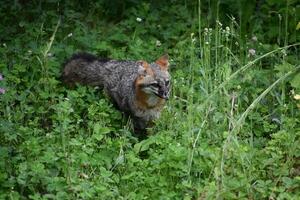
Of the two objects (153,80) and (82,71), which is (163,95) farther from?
(82,71)

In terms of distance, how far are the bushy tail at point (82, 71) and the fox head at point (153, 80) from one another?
34.3 inches

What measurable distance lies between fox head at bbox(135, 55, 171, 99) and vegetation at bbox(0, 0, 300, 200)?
0.23 m

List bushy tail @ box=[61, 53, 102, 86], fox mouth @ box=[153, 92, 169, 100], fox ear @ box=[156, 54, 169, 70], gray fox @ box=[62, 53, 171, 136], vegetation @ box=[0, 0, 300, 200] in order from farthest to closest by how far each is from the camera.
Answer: bushy tail @ box=[61, 53, 102, 86], fox ear @ box=[156, 54, 169, 70], gray fox @ box=[62, 53, 171, 136], fox mouth @ box=[153, 92, 169, 100], vegetation @ box=[0, 0, 300, 200]

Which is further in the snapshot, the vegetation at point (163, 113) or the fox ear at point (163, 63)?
the fox ear at point (163, 63)

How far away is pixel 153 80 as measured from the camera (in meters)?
7.30

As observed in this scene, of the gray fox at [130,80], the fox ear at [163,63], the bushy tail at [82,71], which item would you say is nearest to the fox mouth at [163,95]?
the gray fox at [130,80]

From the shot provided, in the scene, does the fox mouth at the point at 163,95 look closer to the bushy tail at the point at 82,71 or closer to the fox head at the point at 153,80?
the fox head at the point at 153,80

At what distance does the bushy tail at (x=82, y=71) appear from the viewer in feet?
27.1

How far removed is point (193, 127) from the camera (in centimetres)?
646

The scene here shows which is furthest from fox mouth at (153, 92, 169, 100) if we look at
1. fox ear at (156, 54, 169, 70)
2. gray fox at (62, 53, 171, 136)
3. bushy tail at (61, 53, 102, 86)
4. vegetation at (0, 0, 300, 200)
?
bushy tail at (61, 53, 102, 86)

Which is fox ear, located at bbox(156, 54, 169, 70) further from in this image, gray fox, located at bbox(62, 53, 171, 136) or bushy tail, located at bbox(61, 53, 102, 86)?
bushy tail, located at bbox(61, 53, 102, 86)

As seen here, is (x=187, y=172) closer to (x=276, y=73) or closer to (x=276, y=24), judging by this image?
(x=276, y=73)

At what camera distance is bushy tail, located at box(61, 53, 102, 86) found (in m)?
8.25

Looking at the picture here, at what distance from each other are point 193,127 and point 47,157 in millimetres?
1257
